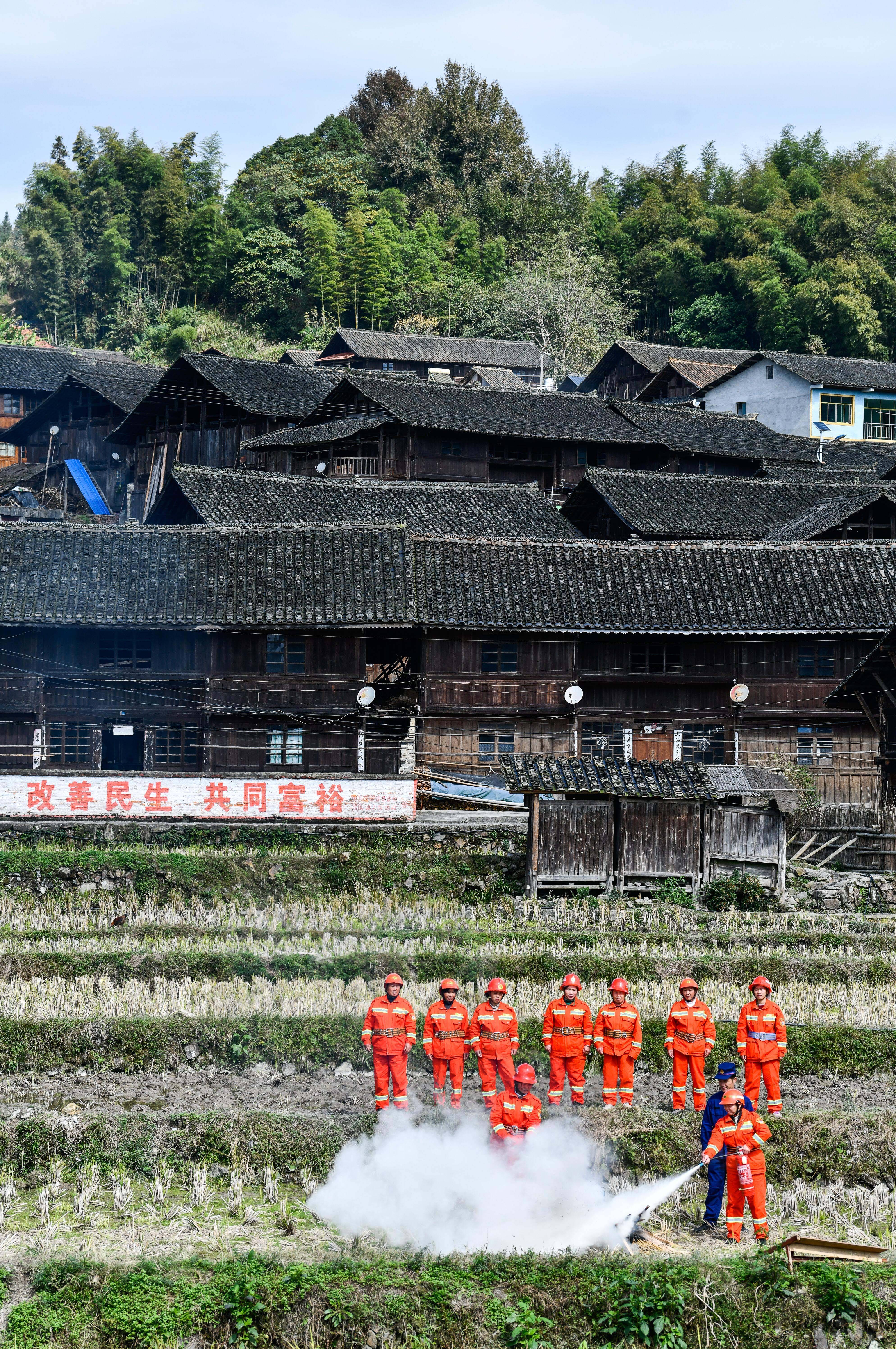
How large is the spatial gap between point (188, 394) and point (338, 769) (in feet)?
68.8

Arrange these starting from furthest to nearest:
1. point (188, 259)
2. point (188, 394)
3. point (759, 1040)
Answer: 1. point (188, 259)
2. point (188, 394)
3. point (759, 1040)

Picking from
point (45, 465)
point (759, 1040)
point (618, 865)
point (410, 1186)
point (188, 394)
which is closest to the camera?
point (410, 1186)

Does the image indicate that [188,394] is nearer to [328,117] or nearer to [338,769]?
[338,769]

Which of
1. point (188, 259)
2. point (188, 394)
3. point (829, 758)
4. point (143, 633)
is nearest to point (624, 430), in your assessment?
point (188, 394)

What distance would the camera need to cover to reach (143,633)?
96.2ft

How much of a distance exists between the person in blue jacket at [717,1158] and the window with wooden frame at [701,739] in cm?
1950

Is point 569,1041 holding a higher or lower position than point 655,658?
lower

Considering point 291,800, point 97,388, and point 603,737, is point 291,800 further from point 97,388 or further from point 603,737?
point 97,388

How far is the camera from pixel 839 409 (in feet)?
184

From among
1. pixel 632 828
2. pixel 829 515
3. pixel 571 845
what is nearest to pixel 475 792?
pixel 571 845

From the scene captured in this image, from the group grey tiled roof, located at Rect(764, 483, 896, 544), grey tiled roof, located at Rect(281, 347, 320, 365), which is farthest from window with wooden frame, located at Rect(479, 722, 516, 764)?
grey tiled roof, located at Rect(281, 347, 320, 365)

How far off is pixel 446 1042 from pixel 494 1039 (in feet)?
1.48

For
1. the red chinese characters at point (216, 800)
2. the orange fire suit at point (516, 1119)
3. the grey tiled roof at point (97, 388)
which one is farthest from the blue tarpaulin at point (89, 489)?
the orange fire suit at point (516, 1119)

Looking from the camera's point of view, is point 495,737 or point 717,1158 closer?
point 717,1158
